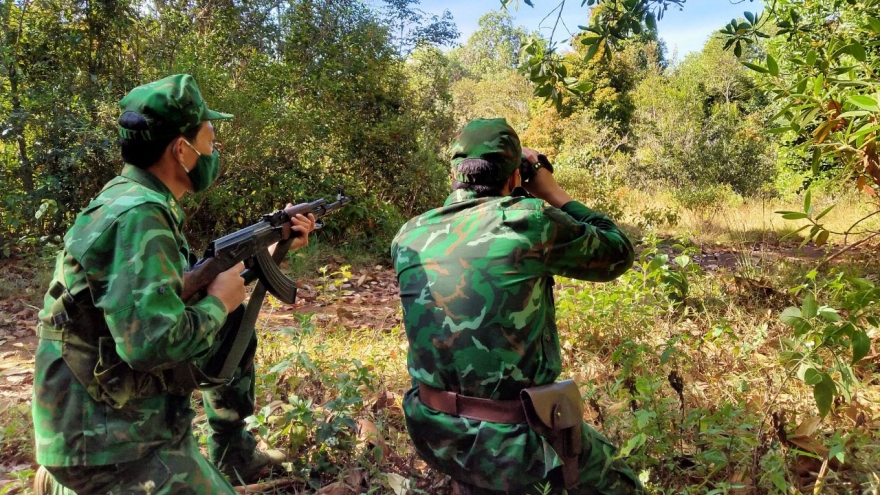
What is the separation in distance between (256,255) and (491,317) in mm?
987

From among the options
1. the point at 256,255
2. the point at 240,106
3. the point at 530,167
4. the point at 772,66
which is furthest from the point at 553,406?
the point at 240,106

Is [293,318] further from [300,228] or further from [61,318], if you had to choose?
[61,318]

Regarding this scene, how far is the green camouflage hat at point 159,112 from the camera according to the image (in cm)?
195

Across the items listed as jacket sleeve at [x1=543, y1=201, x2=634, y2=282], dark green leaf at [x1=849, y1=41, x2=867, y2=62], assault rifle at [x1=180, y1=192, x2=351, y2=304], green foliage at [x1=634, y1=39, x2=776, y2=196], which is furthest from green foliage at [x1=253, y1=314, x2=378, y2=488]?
green foliage at [x1=634, y1=39, x2=776, y2=196]

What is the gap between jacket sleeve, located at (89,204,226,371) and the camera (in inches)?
65.4

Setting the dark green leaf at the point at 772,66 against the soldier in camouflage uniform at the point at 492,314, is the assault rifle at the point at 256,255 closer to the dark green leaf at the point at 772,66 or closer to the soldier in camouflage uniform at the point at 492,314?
the soldier in camouflage uniform at the point at 492,314

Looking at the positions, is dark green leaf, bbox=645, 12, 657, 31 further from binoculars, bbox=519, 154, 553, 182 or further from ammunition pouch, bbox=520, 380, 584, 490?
ammunition pouch, bbox=520, 380, 584, 490

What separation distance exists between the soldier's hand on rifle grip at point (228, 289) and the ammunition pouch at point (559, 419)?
1037mm

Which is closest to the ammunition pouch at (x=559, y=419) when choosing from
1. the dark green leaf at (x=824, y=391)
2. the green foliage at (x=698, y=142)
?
the dark green leaf at (x=824, y=391)

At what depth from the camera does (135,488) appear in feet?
6.20

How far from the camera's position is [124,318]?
1.66 metres

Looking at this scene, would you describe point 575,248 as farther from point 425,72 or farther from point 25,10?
point 425,72

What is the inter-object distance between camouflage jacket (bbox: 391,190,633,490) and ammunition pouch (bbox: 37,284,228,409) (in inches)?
37.5

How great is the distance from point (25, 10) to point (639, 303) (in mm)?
7404
